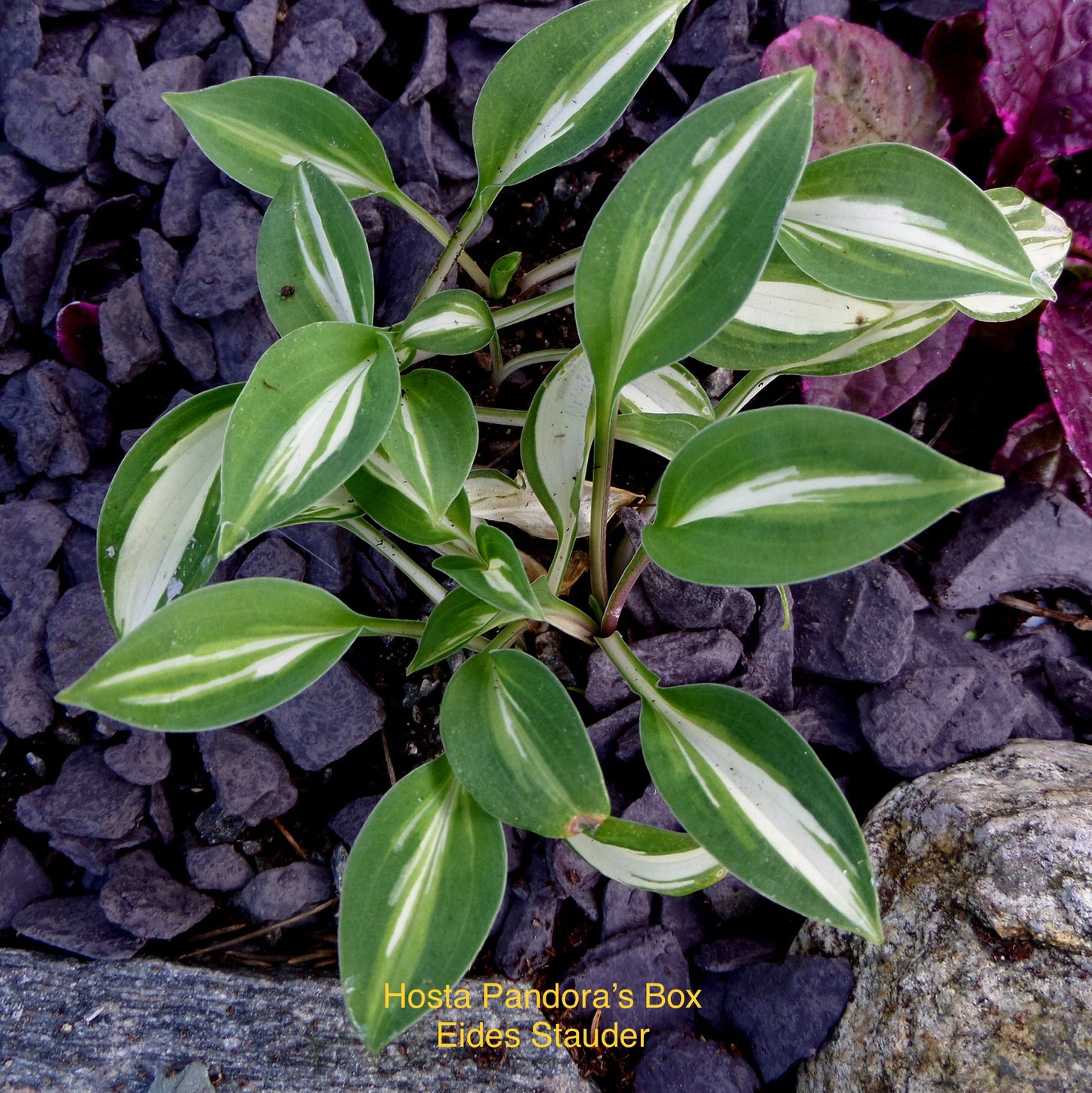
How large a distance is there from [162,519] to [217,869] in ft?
1.56

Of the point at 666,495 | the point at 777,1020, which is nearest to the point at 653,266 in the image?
the point at 666,495

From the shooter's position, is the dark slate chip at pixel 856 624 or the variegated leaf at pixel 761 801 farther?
the dark slate chip at pixel 856 624

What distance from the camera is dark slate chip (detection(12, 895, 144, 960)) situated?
972 millimetres

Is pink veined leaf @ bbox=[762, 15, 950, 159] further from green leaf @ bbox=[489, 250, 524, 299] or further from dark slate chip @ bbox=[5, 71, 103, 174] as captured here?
dark slate chip @ bbox=[5, 71, 103, 174]

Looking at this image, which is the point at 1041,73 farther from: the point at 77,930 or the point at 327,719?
the point at 77,930

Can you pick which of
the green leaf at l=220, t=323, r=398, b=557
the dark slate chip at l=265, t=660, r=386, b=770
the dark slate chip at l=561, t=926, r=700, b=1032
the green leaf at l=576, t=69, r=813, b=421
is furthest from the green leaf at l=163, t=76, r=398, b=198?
the dark slate chip at l=561, t=926, r=700, b=1032

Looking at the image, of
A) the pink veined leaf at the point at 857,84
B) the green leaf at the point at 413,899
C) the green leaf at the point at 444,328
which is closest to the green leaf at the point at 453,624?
the green leaf at the point at 413,899

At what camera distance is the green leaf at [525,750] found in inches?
28.5

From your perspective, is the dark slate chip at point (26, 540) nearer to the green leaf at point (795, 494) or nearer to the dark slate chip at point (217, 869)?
the dark slate chip at point (217, 869)

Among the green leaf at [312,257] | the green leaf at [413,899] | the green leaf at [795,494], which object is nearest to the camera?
the green leaf at [795,494]

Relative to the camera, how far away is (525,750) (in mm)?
757

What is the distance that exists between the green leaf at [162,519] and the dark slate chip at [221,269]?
33 centimetres

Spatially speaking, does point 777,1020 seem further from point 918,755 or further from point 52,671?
point 52,671

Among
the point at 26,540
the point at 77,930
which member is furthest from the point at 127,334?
the point at 77,930
